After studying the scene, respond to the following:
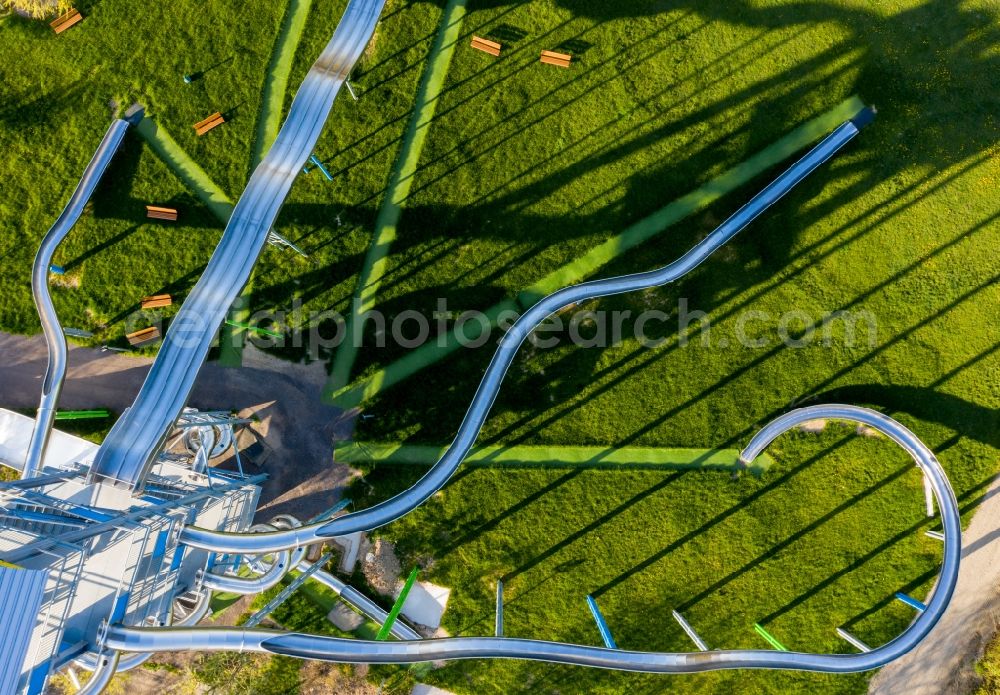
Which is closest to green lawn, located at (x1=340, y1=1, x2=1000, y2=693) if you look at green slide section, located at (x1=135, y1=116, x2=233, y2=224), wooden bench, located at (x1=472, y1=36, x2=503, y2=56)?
wooden bench, located at (x1=472, y1=36, x2=503, y2=56)

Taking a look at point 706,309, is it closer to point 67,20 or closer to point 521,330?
point 521,330

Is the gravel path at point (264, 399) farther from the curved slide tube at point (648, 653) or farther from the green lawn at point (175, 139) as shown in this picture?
the curved slide tube at point (648, 653)

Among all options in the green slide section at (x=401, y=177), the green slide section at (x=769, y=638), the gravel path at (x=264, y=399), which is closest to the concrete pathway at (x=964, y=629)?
the green slide section at (x=769, y=638)

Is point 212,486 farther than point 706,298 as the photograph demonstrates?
No

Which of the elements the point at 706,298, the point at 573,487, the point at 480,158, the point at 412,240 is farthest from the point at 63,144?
the point at 706,298

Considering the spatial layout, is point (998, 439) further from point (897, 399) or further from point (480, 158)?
point (480, 158)

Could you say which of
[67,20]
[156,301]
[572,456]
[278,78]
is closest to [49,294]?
[156,301]
